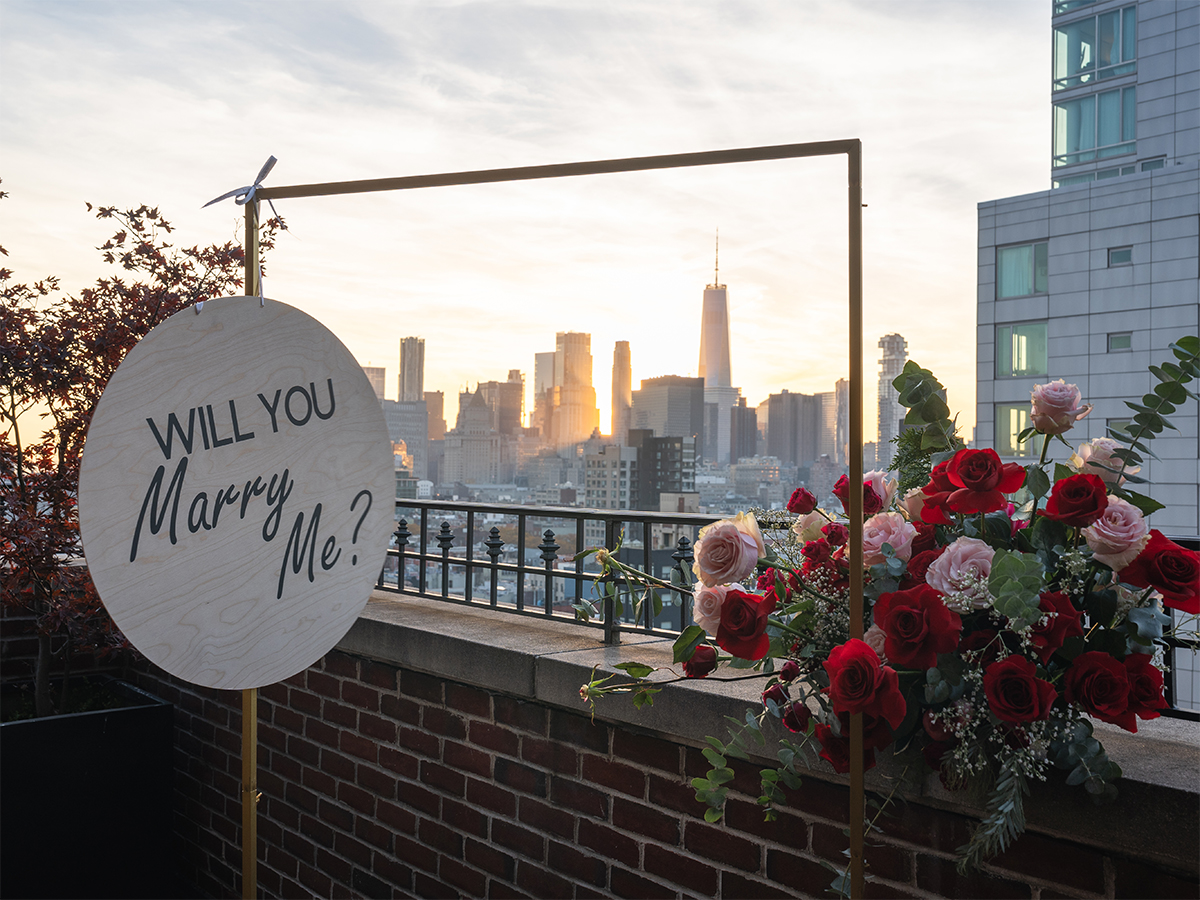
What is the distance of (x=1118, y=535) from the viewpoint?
4.81 feet

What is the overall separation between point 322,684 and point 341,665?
5.8 inches

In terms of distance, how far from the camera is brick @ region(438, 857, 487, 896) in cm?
269

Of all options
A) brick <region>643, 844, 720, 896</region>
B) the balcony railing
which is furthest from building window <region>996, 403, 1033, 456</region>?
brick <region>643, 844, 720, 896</region>

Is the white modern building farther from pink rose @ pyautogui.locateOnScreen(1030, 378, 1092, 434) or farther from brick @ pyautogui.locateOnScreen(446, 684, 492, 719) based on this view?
pink rose @ pyautogui.locateOnScreen(1030, 378, 1092, 434)

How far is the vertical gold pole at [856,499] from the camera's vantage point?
4.86 ft

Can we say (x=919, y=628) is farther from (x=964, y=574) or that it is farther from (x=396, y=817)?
(x=396, y=817)

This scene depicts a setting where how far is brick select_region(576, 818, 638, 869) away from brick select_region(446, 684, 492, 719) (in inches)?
Result: 19.9

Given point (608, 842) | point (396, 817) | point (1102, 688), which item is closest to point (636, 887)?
point (608, 842)

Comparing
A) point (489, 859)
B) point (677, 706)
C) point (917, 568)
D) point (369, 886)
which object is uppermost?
point (917, 568)

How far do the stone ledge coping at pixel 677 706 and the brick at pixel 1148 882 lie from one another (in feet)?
0.10

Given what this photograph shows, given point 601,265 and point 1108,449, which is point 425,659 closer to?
point 1108,449

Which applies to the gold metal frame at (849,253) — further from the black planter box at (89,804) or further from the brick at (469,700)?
the black planter box at (89,804)

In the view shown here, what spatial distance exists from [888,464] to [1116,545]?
553 millimetres

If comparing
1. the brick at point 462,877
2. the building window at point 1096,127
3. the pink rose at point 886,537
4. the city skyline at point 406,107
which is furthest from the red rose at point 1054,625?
the building window at point 1096,127
